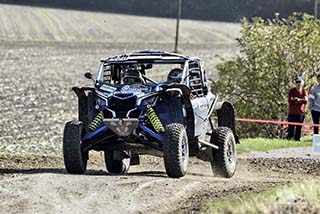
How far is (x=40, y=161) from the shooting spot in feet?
57.8

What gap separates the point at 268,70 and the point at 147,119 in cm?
1741

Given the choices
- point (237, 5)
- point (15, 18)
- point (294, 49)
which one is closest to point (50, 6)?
point (15, 18)

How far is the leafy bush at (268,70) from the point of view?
103ft

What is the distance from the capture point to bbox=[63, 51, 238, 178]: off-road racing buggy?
47.3ft

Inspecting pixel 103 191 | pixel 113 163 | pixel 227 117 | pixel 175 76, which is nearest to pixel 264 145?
pixel 227 117

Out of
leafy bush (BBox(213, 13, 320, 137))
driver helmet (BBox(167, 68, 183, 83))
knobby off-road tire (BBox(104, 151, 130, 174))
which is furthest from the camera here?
leafy bush (BBox(213, 13, 320, 137))

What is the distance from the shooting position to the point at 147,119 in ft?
48.2

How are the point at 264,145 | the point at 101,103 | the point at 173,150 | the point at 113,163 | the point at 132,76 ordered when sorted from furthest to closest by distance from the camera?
the point at 264,145
the point at 113,163
the point at 132,76
the point at 101,103
the point at 173,150

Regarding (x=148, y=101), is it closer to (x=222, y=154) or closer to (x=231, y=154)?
(x=222, y=154)

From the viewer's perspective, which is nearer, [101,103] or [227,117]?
[101,103]

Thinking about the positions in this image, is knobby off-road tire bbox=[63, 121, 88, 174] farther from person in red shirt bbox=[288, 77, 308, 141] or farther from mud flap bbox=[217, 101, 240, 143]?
person in red shirt bbox=[288, 77, 308, 141]

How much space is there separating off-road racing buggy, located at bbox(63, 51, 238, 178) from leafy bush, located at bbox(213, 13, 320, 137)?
50.3ft

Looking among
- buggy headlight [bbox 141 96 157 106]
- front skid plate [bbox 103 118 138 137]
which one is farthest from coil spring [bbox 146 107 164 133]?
front skid plate [bbox 103 118 138 137]

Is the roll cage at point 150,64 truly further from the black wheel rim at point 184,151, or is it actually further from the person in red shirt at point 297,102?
the person in red shirt at point 297,102
